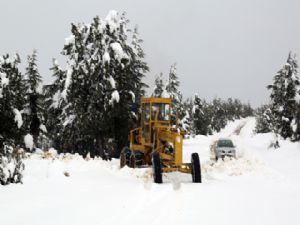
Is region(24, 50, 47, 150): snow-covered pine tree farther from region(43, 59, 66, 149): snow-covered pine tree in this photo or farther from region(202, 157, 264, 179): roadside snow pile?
region(202, 157, 264, 179): roadside snow pile

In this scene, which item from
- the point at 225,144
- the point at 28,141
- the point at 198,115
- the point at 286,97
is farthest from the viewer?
the point at 198,115

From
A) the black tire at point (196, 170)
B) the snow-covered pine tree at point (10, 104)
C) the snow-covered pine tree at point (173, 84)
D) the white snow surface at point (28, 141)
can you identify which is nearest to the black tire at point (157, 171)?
the black tire at point (196, 170)

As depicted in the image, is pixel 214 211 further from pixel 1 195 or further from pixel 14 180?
pixel 14 180

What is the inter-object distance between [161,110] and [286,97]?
28.0m

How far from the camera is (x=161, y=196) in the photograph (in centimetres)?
1022

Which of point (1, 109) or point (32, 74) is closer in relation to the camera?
point (1, 109)

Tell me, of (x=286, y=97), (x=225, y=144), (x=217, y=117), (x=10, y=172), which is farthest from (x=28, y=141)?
(x=217, y=117)

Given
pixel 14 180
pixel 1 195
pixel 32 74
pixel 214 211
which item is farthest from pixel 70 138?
pixel 214 211

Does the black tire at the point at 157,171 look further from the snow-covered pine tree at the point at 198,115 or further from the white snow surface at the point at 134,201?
the snow-covered pine tree at the point at 198,115

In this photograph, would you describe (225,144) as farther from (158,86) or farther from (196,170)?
(158,86)

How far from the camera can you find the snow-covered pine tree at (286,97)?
39.9 m

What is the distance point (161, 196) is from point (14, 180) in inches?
164

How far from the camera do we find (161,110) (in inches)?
628

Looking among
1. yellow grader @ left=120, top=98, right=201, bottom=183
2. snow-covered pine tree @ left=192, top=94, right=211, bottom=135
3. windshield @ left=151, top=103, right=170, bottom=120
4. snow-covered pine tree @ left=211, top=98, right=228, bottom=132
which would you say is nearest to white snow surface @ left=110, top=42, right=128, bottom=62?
yellow grader @ left=120, top=98, right=201, bottom=183
